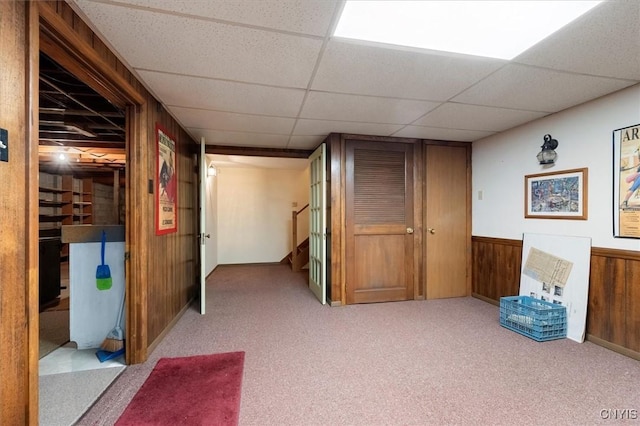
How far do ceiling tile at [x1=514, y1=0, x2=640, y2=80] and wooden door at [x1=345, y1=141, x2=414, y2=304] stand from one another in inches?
74.8

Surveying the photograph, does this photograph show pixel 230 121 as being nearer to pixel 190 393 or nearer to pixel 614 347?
pixel 190 393

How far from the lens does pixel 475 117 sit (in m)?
2.82

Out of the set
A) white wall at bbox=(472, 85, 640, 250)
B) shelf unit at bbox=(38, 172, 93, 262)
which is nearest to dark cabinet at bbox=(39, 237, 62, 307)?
shelf unit at bbox=(38, 172, 93, 262)

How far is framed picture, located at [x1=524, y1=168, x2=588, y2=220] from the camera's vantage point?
2.53 m

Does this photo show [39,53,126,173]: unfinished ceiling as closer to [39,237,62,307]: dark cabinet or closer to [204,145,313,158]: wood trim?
[204,145,313,158]: wood trim

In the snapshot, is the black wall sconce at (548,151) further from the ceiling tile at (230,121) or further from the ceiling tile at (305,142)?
the ceiling tile at (230,121)

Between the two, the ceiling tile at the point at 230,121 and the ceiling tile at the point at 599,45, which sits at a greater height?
the ceiling tile at the point at 599,45

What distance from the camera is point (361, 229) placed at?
3.53 metres

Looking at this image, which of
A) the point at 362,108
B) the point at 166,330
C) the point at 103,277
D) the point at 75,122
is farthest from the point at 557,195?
the point at 75,122

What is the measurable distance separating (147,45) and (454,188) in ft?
12.1

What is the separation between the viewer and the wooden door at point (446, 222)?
3697mm

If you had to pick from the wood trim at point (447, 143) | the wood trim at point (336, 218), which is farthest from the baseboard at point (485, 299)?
the wood trim at point (447, 143)

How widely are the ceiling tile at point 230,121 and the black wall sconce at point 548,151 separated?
8.50 ft

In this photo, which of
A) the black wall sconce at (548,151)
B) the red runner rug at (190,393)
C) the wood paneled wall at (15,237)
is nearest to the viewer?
the wood paneled wall at (15,237)
